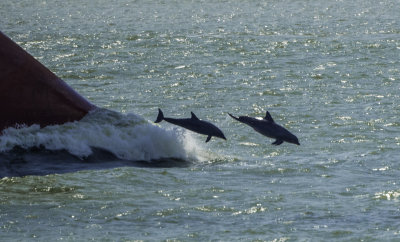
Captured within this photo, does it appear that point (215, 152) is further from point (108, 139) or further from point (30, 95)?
point (30, 95)

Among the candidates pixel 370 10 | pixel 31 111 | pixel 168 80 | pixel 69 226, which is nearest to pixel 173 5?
pixel 370 10

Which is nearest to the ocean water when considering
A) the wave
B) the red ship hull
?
the wave

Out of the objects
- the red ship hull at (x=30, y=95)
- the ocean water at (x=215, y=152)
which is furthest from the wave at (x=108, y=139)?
the red ship hull at (x=30, y=95)

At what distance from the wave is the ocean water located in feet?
0.11

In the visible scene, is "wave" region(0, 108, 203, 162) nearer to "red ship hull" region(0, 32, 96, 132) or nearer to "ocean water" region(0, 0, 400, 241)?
"ocean water" region(0, 0, 400, 241)

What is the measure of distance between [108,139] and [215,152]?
307 cm

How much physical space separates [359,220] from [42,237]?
19.7ft

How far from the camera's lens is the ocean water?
18.8 m

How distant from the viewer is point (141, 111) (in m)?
32.2

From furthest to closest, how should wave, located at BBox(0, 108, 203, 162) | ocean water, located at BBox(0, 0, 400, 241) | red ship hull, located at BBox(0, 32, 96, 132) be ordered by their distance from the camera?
red ship hull, located at BBox(0, 32, 96, 132) → wave, located at BBox(0, 108, 203, 162) → ocean water, located at BBox(0, 0, 400, 241)

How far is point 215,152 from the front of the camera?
83.6 ft

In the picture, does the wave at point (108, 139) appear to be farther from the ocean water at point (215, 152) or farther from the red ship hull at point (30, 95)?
the red ship hull at point (30, 95)

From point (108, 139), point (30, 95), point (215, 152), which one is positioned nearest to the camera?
point (108, 139)

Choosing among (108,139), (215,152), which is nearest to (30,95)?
(108,139)
